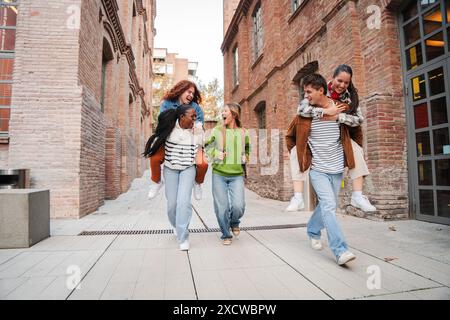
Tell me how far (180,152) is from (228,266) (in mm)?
1434

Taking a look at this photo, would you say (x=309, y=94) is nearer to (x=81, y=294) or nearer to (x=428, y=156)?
(x=81, y=294)

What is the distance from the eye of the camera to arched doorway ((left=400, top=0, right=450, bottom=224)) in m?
4.46

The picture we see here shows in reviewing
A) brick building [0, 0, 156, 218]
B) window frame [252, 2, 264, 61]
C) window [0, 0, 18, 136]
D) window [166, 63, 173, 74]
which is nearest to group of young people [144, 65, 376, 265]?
brick building [0, 0, 156, 218]

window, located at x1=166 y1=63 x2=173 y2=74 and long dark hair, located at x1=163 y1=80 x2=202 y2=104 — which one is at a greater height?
window, located at x1=166 y1=63 x2=173 y2=74

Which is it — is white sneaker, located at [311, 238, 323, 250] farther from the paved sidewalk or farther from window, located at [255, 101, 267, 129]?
window, located at [255, 101, 267, 129]

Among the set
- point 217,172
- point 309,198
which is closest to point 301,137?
point 217,172

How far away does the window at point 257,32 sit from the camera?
36.3 ft

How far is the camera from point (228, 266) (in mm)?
2746

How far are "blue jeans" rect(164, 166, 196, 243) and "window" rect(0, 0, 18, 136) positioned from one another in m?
4.60

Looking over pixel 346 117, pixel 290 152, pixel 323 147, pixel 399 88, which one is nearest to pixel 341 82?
pixel 346 117

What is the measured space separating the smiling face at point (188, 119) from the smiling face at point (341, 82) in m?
1.60

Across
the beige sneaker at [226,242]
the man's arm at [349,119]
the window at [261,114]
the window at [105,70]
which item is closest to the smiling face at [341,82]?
the man's arm at [349,119]

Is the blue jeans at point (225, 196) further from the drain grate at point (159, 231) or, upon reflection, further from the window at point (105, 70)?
the window at point (105, 70)

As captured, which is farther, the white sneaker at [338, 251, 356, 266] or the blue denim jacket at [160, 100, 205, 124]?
the blue denim jacket at [160, 100, 205, 124]
